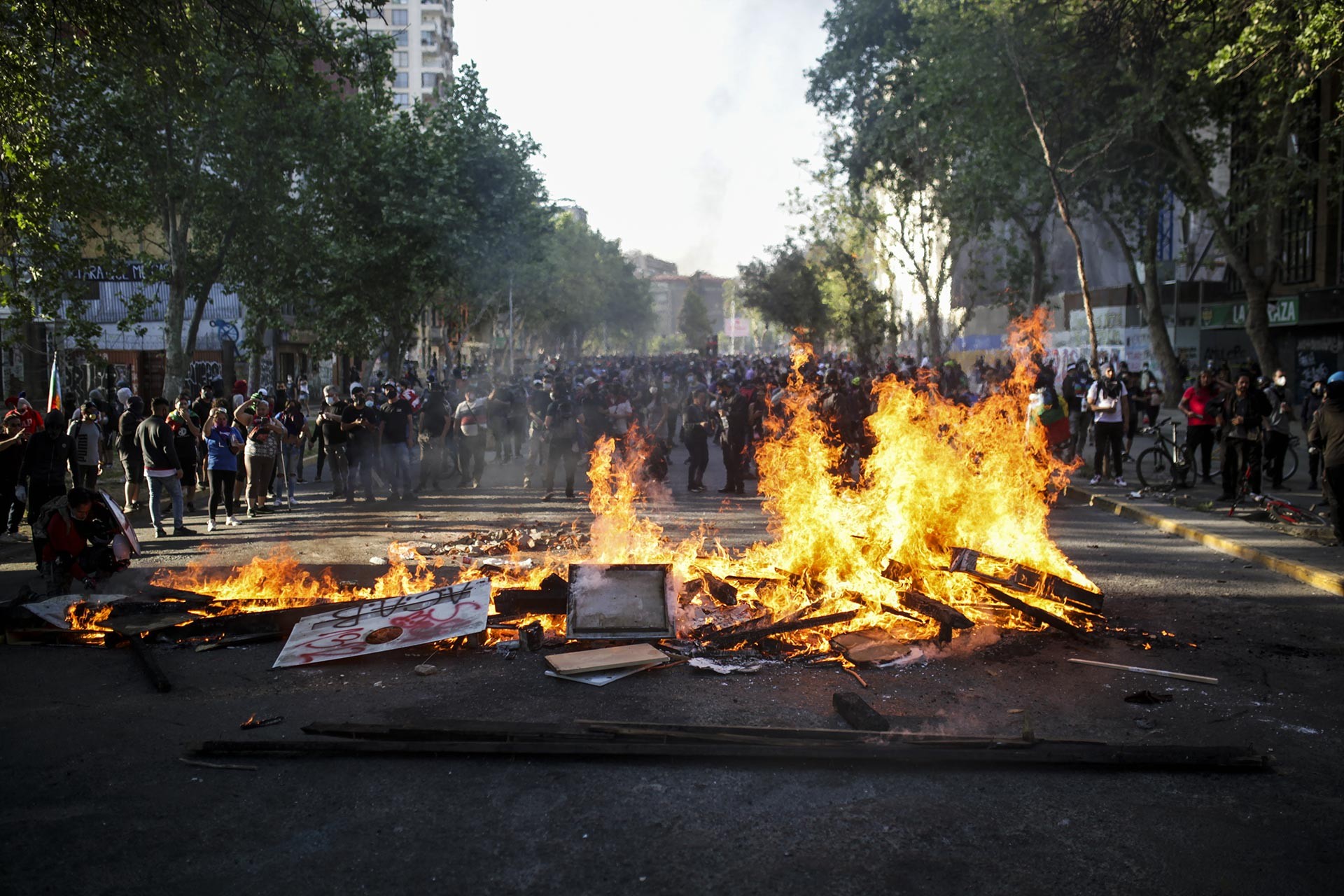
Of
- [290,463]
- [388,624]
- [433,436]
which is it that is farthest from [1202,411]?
[290,463]

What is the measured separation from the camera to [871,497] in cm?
932

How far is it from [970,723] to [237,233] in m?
23.5

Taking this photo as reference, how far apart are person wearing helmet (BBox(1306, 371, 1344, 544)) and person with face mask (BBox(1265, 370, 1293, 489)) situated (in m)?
4.41

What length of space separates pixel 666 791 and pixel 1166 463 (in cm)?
1542

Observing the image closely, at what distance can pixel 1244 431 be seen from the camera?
1413 centimetres

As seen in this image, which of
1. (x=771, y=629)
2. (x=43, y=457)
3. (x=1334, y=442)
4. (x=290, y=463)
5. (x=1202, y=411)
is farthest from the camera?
(x=290, y=463)

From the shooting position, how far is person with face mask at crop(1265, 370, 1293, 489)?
50.0 ft

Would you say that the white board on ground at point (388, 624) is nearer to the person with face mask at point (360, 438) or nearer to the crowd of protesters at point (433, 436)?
the crowd of protesters at point (433, 436)

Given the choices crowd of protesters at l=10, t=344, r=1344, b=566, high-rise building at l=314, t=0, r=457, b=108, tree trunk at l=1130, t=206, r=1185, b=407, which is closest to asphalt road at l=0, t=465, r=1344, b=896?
crowd of protesters at l=10, t=344, r=1344, b=566

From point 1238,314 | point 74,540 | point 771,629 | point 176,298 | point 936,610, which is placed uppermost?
point 1238,314

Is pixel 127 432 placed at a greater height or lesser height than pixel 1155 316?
lesser

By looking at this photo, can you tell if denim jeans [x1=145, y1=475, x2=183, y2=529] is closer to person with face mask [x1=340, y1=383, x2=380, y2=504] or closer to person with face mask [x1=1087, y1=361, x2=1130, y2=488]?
person with face mask [x1=340, y1=383, x2=380, y2=504]

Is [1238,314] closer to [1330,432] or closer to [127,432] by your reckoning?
[1330,432]

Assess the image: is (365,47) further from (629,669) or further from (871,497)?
(629,669)
